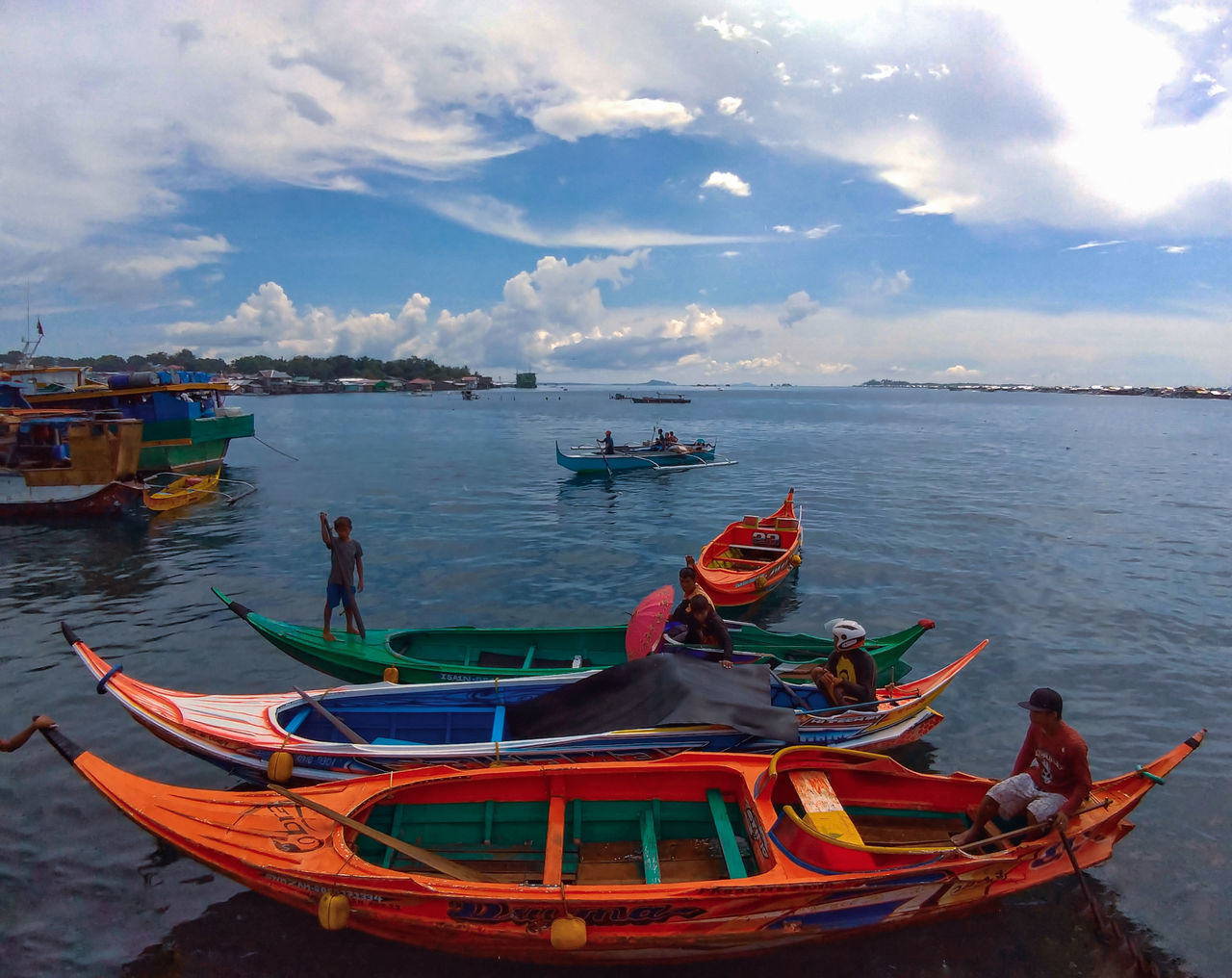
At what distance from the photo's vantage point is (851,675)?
927cm

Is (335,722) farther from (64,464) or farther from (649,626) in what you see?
(64,464)

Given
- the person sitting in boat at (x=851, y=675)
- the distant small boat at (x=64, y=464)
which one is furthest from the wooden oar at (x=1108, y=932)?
the distant small boat at (x=64, y=464)

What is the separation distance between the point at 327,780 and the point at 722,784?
16.1 ft

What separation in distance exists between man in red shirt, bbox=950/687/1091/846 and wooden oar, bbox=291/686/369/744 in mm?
7335

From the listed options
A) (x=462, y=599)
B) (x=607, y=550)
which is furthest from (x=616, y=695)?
(x=607, y=550)

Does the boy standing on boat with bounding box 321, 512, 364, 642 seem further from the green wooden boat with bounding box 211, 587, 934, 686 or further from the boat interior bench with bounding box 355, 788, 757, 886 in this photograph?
the boat interior bench with bounding box 355, 788, 757, 886

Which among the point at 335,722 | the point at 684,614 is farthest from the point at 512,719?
the point at 684,614

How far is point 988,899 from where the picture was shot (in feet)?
21.7

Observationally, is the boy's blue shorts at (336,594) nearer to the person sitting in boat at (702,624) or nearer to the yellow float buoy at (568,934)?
the person sitting in boat at (702,624)

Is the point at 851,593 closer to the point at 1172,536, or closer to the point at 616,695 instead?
the point at 616,695

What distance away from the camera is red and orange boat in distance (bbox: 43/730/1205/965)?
580 centimetres

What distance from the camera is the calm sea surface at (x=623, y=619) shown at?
7.14 m

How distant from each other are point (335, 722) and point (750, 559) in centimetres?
1411

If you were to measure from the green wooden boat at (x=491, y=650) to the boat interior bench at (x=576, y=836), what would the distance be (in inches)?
123
